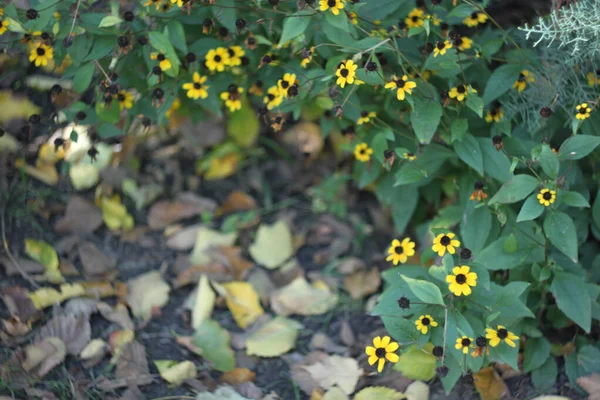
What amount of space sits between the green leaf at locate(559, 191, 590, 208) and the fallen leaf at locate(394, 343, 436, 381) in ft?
2.00

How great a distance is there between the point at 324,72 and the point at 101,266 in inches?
46.5

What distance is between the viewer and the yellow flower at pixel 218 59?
2.18 m

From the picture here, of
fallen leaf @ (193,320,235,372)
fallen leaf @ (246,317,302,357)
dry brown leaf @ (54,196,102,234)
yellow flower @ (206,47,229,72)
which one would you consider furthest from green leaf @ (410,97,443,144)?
dry brown leaf @ (54,196,102,234)

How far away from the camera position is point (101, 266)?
2.60m

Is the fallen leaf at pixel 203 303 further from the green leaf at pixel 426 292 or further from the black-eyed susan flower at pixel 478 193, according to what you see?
the black-eyed susan flower at pixel 478 193

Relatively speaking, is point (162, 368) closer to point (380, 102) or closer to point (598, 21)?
point (380, 102)

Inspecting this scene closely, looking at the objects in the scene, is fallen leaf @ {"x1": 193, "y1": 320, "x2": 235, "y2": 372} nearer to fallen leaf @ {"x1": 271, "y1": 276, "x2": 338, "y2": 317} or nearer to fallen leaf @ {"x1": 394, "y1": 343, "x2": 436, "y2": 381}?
fallen leaf @ {"x1": 271, "y1": 276, "x2": 338, "y2": 317}

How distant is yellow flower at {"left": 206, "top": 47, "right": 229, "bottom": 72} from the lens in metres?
2.18

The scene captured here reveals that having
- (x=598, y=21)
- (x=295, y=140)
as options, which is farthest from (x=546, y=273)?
(x=295, y=140)

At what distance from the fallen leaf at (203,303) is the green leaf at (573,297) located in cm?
120

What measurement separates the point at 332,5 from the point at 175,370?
1235 mm

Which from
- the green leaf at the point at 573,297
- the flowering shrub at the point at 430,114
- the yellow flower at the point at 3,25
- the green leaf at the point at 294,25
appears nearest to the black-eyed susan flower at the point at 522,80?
the flowering shrub at the point at 430,114

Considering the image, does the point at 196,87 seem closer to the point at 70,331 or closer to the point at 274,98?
the point at 274,98

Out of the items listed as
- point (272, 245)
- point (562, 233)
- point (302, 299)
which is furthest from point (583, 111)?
point (272, 245)
